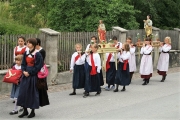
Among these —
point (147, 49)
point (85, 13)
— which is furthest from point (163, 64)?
point (85, 13)

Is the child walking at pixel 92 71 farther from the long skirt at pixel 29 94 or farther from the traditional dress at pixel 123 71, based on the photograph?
the long skirt at pixel 29 94

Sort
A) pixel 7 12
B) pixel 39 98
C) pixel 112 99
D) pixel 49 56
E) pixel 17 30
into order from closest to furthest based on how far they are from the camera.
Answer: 1. pixel 39 98
2. pixel 112 99
3. pixel 49 56
4. pixel 17 30
5. pixel 7 12

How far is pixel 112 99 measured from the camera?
12.0 metres

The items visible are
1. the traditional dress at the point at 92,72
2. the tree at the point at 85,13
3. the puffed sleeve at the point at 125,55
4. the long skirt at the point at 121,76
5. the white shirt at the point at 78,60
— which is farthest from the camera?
the tree at the point at 85,13

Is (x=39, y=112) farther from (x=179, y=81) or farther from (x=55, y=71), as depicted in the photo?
(x=179, y=81)

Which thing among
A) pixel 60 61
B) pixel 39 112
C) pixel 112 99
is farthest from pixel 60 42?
pixel 39 112

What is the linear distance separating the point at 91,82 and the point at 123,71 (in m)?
1.74

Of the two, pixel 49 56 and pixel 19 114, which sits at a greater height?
pixel 49 56

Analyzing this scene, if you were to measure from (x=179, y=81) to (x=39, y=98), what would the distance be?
841cm

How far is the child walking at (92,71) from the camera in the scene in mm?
12289

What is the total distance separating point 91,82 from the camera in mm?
12383

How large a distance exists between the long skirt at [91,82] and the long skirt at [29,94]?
3301 millimetres

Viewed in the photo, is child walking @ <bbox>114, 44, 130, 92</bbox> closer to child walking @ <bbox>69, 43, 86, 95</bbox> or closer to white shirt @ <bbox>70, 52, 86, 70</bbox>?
child walking @ <bbox>69, 43, 86, 95</bbox>

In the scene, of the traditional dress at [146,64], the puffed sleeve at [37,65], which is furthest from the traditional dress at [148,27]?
the puffed sleeve at [37,65]
